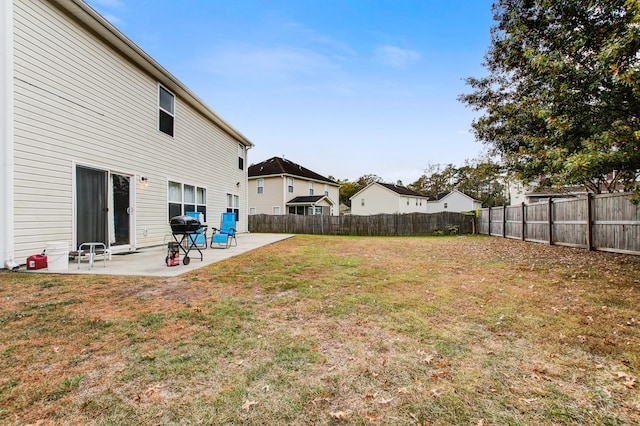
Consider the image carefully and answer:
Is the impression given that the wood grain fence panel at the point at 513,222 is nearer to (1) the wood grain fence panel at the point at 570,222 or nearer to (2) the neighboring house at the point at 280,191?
(1) the wood grain fence panel at the point at 570,222

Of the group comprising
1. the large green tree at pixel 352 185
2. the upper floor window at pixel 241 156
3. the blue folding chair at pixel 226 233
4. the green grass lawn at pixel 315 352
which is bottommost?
the green grass lawn at pixel 315 352

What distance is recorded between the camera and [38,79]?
5621 mm

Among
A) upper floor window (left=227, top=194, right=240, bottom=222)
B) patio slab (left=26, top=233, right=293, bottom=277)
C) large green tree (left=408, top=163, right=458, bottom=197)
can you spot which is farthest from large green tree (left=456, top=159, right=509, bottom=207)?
patio slab (left=26, top=233, right=293, bottom=277)

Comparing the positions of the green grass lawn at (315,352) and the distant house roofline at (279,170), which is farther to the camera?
the distant house roofline at (279,170)

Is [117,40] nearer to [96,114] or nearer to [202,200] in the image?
[96,114]

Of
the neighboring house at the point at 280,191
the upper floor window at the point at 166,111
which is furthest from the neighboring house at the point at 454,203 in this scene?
the upper floor window at the point at 166,111

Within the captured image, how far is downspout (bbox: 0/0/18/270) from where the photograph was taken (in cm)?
507

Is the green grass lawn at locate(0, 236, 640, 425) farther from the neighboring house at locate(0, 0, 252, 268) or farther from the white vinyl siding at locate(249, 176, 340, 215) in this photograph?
the white vinyl siding at locate(249, 176, 340, 215)

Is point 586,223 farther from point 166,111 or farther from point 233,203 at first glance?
point 233,203

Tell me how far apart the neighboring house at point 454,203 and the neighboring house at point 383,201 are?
5.23 metres

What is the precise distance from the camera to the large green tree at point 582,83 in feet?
14.7

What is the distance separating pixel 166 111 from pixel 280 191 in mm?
14884

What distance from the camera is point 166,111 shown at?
9.56 m

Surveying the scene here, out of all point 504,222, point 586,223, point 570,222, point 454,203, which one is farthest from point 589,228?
point 454,203
